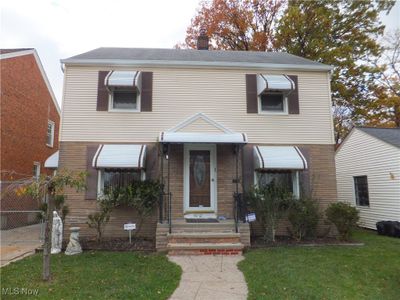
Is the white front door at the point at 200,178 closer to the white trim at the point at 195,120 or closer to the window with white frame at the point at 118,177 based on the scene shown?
the white trim at the point at 195,120

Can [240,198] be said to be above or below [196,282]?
above

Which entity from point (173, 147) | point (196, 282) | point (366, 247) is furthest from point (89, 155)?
point (366, 247)

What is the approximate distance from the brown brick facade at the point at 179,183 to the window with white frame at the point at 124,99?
1.80 metres

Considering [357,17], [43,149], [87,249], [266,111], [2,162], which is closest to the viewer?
[87,249]

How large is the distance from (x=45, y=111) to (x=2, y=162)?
17.5 feet

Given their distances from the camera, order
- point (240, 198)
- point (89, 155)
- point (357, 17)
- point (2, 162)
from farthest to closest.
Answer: point (357, 17) → point (2, 162) → point (89, 155) → point (240, 198)

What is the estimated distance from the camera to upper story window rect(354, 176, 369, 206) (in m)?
14.0

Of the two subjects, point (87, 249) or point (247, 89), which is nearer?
point (87, 249)

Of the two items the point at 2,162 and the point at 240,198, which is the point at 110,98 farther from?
the point at 2,162

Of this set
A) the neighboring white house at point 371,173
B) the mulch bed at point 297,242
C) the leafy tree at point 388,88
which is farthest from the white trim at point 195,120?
the leafy tree at point 388,88

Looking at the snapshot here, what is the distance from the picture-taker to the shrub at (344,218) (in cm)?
903

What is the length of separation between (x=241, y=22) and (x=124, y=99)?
14.7 metres

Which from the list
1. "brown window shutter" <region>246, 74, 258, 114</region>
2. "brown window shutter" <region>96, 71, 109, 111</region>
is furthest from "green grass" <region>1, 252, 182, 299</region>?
"brown window shutter" <region>246, 74, 258, 114</region>

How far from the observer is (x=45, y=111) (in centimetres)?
1780
